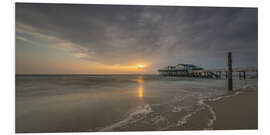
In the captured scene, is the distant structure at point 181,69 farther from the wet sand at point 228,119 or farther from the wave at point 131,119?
the wave at point 131,119

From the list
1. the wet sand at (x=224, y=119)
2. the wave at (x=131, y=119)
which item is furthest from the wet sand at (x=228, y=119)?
the wave at (x=131, y=119)

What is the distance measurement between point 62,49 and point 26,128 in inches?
156

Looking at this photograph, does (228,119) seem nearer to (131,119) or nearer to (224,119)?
(224,119)

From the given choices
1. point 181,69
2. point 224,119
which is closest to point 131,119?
point 224,119

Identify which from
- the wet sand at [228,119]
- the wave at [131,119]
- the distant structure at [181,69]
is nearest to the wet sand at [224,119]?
the wet sand at [228,119]

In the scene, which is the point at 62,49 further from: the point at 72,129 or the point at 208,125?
the point at 208,125

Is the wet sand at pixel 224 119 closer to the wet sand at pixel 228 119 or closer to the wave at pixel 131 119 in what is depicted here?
the wet sand at pixel 228 119

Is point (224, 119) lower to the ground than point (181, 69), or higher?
lower

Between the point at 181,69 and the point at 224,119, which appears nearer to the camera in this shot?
the point at 224,119

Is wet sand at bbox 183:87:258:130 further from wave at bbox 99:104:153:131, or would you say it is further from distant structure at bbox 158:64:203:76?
distant structure at bbox 158:64:203:76

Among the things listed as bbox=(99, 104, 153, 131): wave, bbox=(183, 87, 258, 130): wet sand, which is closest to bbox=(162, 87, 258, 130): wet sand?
bbox=(183, 87, 258, 130): wet sand

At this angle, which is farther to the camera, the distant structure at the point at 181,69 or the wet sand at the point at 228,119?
the distant structure at the point at 181,69
